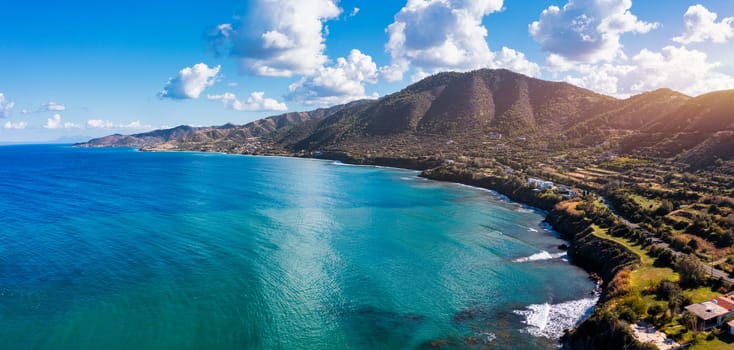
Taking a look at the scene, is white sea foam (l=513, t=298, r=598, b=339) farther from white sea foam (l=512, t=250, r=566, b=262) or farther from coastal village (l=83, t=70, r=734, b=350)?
white sea foam (l=512, t=250, r=566, b=262)

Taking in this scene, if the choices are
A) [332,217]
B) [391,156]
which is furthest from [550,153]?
[332,217]

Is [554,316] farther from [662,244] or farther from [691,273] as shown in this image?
[662,244]

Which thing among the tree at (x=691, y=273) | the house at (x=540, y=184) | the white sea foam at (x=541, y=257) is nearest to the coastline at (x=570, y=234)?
the white sea foam at (x=541, y=257)

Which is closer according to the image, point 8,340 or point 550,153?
point 8,340

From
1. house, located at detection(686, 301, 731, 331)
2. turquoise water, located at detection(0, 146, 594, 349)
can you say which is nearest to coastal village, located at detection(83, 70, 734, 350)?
house, located at detection(686, 301, 731, 331)

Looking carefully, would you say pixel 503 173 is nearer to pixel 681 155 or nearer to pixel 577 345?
pixel 681 155

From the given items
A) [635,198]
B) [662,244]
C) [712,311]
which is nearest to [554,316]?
[712,311]

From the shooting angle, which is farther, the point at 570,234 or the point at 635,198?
the point at 635,198
